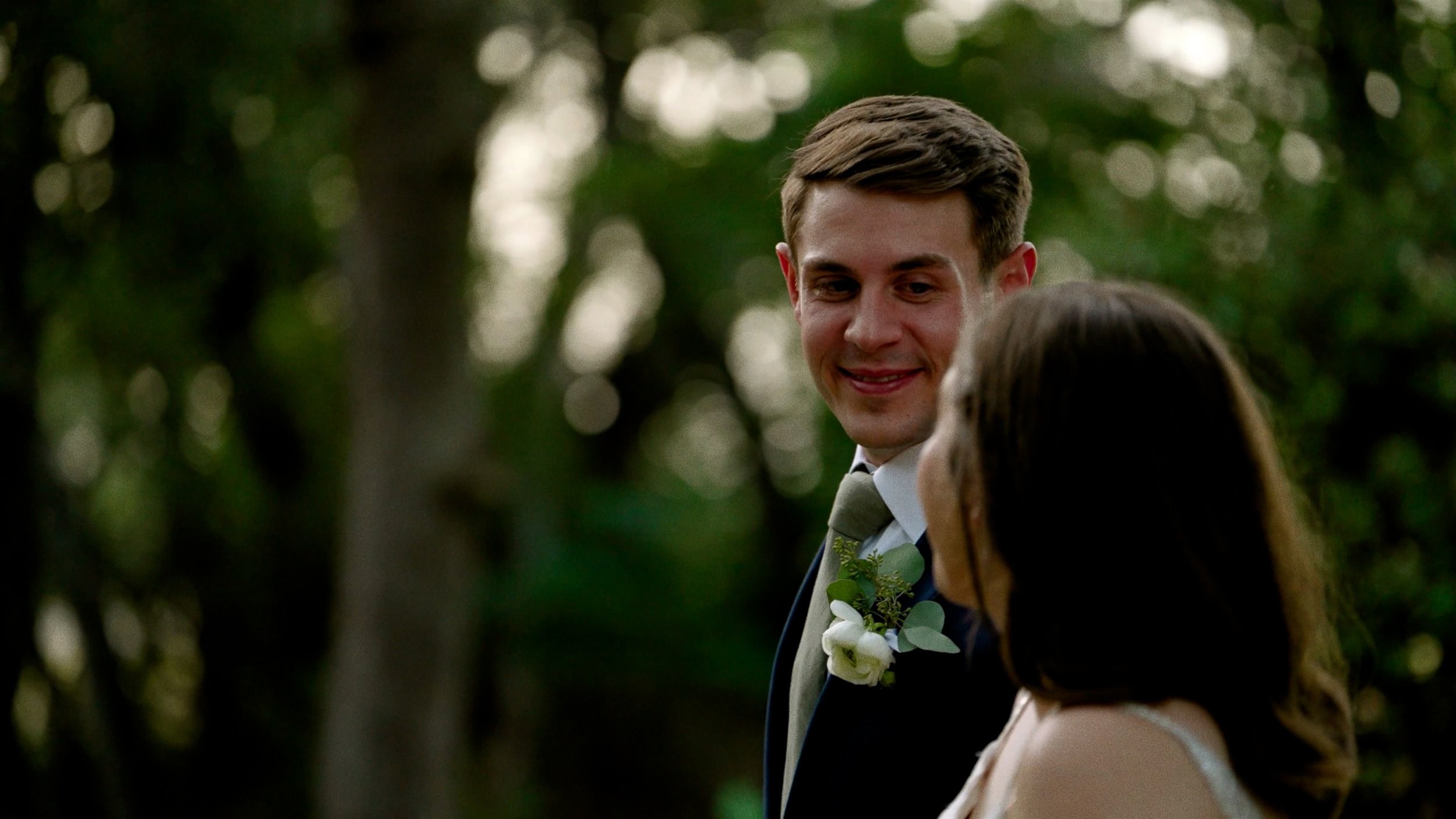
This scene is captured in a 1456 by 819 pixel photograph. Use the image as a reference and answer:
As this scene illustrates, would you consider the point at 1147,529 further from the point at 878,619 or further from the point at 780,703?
the point at 780,703

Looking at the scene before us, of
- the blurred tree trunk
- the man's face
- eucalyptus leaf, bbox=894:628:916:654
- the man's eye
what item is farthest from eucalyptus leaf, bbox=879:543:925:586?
the blurred tree trunk

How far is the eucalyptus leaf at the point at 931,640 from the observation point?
6.75 feet

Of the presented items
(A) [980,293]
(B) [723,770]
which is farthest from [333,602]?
(A) [980,293]

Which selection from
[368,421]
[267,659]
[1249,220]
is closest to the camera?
[1249,220]

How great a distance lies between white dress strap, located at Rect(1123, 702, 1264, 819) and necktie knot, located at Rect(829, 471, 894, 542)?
0.82 metres

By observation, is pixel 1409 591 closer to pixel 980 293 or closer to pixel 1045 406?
pixel 980 293

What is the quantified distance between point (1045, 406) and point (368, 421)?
802cm

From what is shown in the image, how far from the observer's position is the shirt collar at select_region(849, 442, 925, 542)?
2297 mm

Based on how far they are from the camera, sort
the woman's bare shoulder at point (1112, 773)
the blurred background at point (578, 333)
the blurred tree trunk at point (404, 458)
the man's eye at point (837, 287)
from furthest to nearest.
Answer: the blurred tree trunk at point (404, 458) → the blurred background at point (578, 333) → the man's eye at point (837, 287) → the woman's bare shoulder at point (1112, 773)

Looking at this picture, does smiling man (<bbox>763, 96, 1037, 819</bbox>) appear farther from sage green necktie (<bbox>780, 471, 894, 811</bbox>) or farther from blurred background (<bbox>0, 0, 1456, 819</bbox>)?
blurred background (<bbox>0, 0, 1456, 819</bbox>)

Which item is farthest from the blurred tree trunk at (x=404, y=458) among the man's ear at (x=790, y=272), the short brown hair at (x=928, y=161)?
the short brown hair at (x=928, y=161)

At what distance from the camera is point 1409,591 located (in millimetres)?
→ 4246

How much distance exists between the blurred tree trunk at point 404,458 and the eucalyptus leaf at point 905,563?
23.0 ft

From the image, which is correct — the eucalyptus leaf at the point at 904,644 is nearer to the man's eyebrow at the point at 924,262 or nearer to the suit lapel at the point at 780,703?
the suit lapel at the point at 780,703
